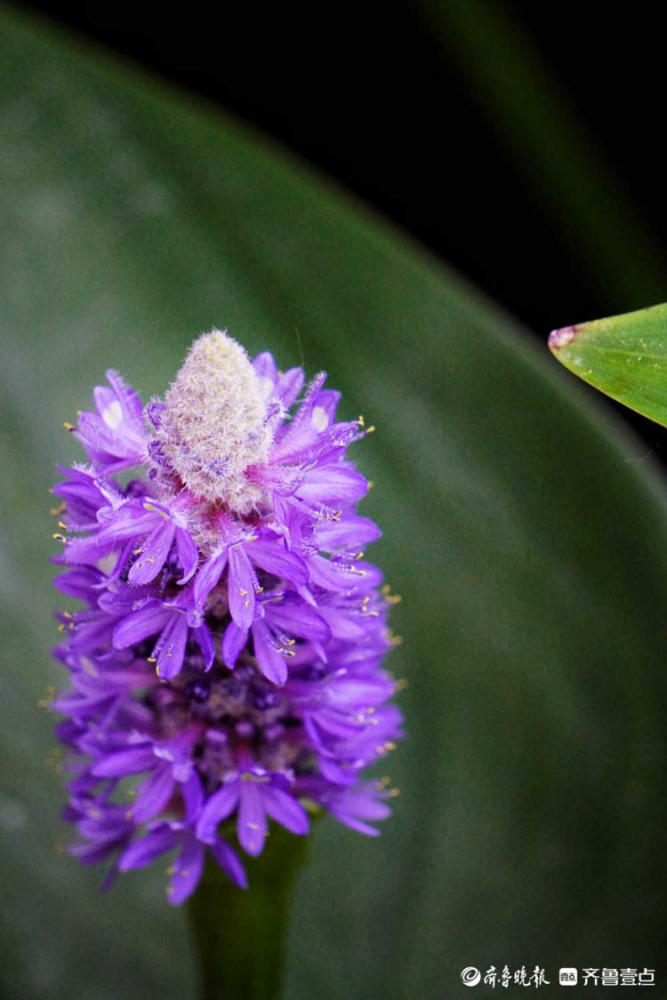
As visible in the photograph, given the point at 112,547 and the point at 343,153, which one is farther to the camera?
the point at 343,153

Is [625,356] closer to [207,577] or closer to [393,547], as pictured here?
[207,577]

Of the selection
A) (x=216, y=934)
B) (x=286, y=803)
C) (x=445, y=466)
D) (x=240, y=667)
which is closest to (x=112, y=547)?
(x=240, y=667)

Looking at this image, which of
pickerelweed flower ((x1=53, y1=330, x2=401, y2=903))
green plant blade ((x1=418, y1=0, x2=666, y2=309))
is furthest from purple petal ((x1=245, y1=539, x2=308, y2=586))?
green plant blade ((x1=418, y1=0, x2=666, y2=309))

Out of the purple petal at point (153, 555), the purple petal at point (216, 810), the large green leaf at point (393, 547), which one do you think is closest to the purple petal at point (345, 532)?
the purple petal at point (153, 555)

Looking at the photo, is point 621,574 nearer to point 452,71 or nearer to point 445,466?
point 445,466

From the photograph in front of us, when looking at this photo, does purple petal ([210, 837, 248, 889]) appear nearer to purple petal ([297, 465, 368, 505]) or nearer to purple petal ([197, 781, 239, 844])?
purple petal ([197, 781, 239, 844])

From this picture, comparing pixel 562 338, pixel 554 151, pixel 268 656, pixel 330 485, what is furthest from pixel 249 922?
pixel 554 151
